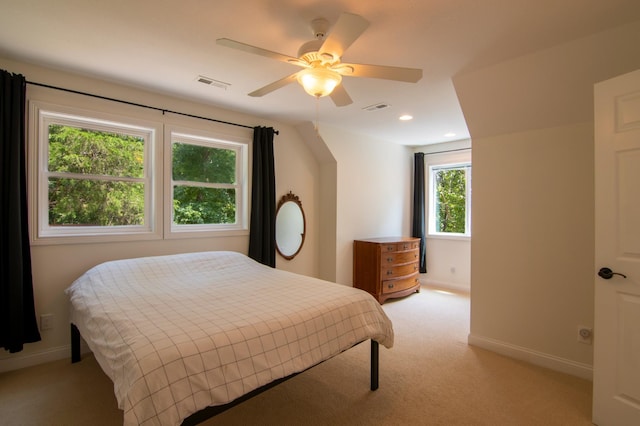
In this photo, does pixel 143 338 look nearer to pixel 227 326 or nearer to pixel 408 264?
pixel 227 326

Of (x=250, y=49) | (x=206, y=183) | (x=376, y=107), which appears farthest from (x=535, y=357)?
(x=206, y=183)

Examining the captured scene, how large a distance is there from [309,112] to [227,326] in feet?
9.53

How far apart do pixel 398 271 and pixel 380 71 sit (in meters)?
3.41

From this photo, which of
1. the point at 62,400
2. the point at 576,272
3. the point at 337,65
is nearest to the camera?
the point at 337,65

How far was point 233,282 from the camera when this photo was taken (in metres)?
2.63

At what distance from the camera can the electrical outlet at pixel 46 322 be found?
2.66 metres

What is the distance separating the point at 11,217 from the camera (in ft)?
7.84

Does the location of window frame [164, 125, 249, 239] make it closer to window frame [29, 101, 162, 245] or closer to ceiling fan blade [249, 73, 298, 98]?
window frame [29, 101, 162, 245]

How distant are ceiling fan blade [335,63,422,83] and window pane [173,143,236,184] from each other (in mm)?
2400

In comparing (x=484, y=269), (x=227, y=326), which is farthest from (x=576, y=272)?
(x=227, y=326)

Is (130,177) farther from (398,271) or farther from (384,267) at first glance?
(398,271)

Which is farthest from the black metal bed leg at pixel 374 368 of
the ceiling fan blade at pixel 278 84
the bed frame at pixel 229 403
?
the ceiling fan blade at pixel 278 84

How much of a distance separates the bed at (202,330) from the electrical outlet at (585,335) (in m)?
1.64

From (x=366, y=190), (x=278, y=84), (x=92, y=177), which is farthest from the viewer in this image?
(x=366, y=190)
